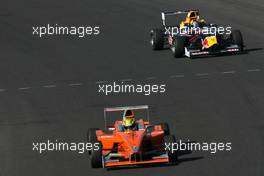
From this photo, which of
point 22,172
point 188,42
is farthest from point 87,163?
point 188,42

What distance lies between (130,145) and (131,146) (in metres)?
0.06

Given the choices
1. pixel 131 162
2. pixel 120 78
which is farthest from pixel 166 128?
pixel 120 78

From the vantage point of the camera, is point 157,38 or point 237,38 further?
point 157,38

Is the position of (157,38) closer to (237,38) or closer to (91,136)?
(237,38)

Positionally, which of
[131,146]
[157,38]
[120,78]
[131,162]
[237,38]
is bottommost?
[131,162]

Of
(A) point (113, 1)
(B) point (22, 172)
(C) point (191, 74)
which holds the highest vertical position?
(A) point (113, 1)

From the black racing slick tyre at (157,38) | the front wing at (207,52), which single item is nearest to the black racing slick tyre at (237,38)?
the front wing at (207,52)

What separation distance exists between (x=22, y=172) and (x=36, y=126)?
4.29m

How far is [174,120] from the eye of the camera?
2617 cm

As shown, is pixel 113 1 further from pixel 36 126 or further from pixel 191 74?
pixel 36 126

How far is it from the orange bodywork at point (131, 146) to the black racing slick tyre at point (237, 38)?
11.5m

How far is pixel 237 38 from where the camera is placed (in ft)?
112

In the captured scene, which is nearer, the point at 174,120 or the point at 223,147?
the point at 223,147

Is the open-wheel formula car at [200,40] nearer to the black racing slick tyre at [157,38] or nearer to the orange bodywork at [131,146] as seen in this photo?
the black racing slick tyre at [157,38]
